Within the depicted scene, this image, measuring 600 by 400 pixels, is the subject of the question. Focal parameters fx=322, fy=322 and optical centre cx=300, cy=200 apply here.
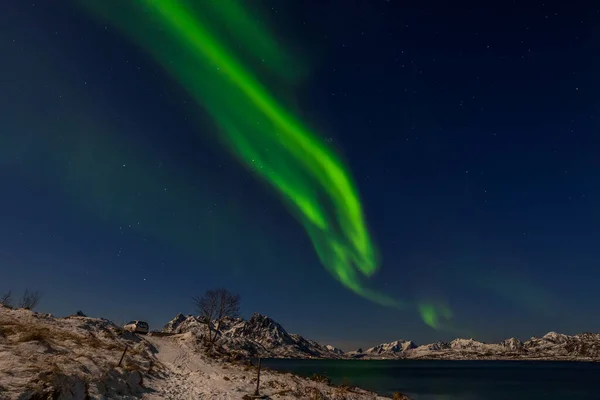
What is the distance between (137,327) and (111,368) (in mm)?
29070

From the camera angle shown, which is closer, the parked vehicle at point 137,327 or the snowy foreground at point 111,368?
the snowy foreground at point 111,368

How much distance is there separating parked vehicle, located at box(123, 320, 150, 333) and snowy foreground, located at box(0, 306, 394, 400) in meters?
2.16

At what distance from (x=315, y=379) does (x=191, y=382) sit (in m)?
20.7

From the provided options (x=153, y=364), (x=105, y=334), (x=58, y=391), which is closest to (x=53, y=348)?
(x=58, y=391)

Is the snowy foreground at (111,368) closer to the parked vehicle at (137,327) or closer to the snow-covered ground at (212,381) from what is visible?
the snow-covered ground at (212,381)

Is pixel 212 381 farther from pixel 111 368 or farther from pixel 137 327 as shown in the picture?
pixel 137 327

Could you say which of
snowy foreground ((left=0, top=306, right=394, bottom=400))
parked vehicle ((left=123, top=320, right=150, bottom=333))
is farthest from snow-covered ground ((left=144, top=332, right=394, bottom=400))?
parked vehicle ((left=123, top=320, right=150, bottom=333))

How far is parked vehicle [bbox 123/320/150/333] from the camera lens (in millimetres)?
51469

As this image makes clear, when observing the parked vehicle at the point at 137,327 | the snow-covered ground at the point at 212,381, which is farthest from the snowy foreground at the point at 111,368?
the parked vehicle at the point at 137,327

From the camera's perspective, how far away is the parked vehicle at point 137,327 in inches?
2026

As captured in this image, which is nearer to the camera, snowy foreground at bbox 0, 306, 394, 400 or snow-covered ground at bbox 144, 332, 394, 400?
snowy foreground at bbox 0, 306, 394, 400

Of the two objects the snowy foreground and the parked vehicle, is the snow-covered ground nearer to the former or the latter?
the snowy foreground

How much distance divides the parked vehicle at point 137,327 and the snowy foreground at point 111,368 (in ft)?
7.09

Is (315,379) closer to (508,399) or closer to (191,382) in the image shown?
(191,382)
